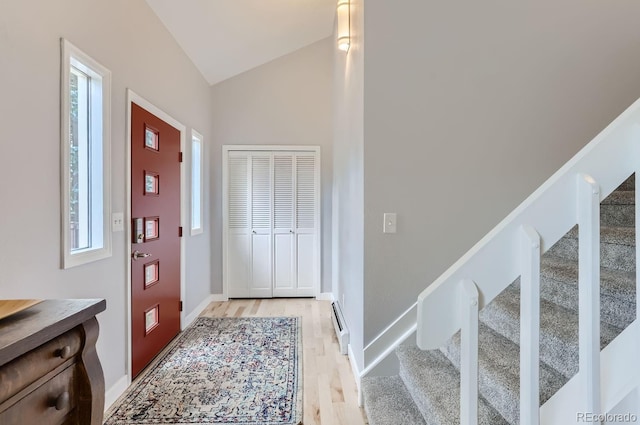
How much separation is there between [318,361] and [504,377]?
1710 millimetres

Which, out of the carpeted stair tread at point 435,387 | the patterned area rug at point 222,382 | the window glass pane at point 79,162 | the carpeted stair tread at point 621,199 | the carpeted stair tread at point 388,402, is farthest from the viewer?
the patterned area rug at point 222,382

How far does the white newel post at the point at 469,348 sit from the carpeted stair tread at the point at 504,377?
46 cm

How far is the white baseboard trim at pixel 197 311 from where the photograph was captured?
11.4 feet

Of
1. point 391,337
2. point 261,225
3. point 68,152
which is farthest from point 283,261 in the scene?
point 68,152

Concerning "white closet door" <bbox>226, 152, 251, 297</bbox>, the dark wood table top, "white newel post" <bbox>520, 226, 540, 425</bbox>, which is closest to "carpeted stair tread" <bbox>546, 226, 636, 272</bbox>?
"white newel post" <bbox>520, 226, 540, 425</bbox>

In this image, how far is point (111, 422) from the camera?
6.37 feet

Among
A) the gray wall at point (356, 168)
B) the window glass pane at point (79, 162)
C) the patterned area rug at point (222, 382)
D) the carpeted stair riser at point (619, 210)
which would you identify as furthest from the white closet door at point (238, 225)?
the carpeted stair riser at point (619, 210)

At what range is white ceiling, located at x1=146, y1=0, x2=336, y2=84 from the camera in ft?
9.57

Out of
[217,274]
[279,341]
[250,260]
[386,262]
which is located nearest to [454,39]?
[386,262]

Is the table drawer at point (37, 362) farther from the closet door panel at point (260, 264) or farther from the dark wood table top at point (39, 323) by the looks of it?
the closet door panel at point (260, 264)

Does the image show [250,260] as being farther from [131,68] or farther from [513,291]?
[513,291]

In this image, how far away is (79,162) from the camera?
1.95m

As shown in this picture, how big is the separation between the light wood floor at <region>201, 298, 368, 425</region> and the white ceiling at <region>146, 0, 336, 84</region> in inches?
115

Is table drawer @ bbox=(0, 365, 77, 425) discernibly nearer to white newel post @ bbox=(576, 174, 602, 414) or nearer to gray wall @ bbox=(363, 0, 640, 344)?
white newel post @ bbox=(576, 174, 602, 414)
